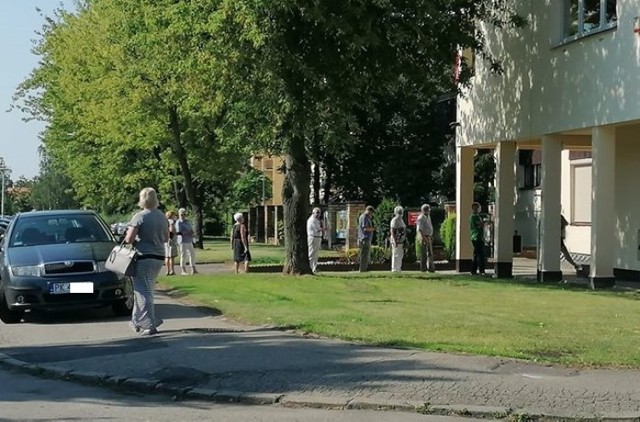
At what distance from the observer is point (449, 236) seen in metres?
31.6

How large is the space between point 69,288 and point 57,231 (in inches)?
64.3

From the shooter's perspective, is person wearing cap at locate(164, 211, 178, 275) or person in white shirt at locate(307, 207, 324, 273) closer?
person wearing cap at locate(164, 211, 178, 275)

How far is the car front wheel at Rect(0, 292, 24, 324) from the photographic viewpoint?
44.2ft

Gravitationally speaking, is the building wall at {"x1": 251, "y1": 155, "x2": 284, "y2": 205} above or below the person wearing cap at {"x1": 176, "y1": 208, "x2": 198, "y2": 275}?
above

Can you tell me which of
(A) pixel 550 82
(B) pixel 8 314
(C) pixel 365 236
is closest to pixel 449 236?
(C) pixel 365 236

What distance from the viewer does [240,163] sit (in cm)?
4381

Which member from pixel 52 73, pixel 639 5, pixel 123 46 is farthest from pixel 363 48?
pixel 52 73

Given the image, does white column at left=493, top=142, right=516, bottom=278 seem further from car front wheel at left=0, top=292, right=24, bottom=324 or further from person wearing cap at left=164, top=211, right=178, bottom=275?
car front wheel at left=0, top=292, right=24, bottom=324

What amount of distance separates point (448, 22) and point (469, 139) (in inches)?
235

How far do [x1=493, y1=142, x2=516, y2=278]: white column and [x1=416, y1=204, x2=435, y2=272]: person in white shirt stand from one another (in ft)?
6.28

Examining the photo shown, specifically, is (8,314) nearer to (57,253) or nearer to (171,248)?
(57,253)

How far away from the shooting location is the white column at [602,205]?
63.8 feet

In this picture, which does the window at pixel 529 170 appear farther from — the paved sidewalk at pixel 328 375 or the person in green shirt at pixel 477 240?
the paved sidewalk at pixel 328 375

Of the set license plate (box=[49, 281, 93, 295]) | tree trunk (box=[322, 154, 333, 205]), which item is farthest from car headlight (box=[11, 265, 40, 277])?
tree trunk (box=[322, 154, 333, 205])
